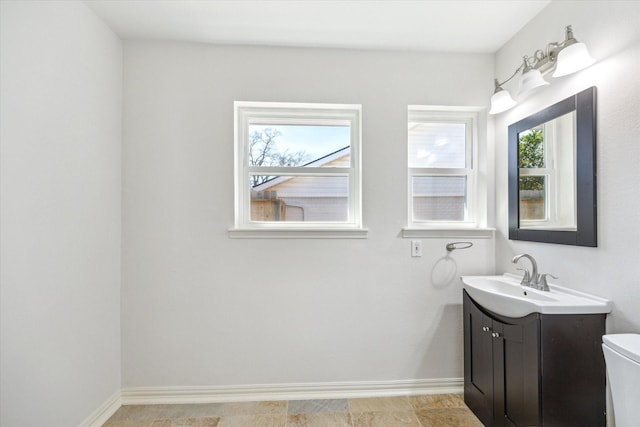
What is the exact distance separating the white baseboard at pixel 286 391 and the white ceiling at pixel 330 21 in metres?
2.35

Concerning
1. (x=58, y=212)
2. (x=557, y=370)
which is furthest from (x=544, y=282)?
(x=58, y=212)

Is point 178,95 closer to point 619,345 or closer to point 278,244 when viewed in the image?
point 278,244

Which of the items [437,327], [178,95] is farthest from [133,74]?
[437,327]

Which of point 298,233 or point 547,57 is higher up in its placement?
point 547,57

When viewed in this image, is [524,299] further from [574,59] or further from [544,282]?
[574,59]

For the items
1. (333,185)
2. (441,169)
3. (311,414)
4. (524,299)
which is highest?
(441,169)

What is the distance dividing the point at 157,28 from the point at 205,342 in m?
2.08

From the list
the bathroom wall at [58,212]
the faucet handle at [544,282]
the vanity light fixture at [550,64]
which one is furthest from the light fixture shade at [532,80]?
the bathroom wall at [58,212]

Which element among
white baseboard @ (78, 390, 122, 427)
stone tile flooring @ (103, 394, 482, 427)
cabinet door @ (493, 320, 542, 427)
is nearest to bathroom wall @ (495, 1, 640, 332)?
cabinet door @ (493, 320, 542, 427)

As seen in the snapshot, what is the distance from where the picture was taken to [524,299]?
5.06 ft

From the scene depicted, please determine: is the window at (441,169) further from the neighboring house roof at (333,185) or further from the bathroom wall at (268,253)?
the bathroom wall at (268,253)

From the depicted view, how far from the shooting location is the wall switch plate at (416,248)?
2.25 metres

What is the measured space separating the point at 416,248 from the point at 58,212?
6.95 feet

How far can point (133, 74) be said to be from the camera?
2.15 metres
